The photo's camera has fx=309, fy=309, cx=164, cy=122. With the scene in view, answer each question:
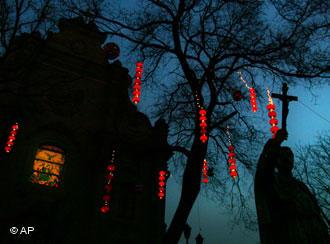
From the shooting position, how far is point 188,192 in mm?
9266

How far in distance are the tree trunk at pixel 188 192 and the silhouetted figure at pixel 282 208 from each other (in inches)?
217

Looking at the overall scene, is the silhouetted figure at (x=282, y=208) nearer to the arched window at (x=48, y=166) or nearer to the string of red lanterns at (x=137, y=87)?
the string of red lanterns at (x=137, y=87)

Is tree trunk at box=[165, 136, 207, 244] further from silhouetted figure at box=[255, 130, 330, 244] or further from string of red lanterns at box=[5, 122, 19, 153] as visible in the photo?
string of red lanterns at box=[5, 122, 19, 153]

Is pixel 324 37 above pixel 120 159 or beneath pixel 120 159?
above

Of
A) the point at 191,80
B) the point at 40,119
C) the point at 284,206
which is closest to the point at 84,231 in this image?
the point at 40,119

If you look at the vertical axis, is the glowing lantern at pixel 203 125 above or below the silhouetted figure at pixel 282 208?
above

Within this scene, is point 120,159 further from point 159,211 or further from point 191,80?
point 191,80

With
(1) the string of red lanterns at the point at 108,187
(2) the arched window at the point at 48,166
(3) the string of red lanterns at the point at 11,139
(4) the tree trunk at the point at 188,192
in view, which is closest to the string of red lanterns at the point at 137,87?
(4) the tree trunk at the point at 188,192

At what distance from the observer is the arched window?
530 inches

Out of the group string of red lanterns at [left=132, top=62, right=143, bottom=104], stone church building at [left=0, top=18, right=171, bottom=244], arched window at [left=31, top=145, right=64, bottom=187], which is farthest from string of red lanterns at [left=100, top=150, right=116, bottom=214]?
string of red lanterns at [left=132, top=62, right=143, bottom=104]

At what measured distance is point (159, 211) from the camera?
15.3 m

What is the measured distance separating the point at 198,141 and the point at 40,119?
8.20 meters

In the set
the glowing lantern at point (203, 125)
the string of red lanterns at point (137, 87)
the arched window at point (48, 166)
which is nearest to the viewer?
the glowing lantern at point (203, 125)

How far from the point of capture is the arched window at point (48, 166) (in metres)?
13.5
